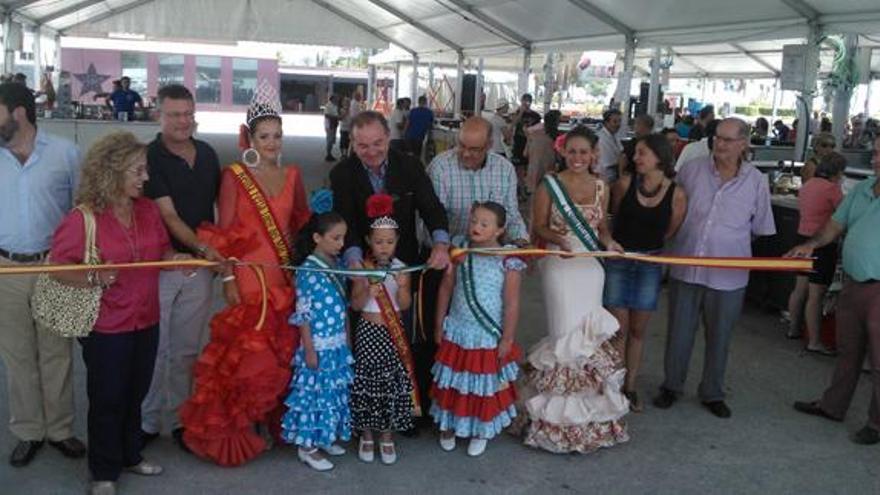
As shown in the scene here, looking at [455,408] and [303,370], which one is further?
[455,408]

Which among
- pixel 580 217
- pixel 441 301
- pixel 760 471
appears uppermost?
pixel 580 217

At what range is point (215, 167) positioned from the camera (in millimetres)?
3783

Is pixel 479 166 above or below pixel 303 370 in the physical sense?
above

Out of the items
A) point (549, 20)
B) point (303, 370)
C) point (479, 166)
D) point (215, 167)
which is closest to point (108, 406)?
point (303, 370)

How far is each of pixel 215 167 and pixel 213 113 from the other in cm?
3739

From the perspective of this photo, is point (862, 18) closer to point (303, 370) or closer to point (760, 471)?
point (760, 471)

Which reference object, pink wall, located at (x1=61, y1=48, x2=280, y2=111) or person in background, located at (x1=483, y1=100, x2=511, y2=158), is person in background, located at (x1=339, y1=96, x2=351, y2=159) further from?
pink wall, located at (x1=61, y1=48, x2=280, y2=111)

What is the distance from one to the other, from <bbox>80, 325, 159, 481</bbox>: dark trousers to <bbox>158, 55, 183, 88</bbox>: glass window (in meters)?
37.1

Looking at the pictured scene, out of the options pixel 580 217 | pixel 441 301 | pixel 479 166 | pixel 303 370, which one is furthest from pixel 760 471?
pixel 303 370

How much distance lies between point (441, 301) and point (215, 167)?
1245mm

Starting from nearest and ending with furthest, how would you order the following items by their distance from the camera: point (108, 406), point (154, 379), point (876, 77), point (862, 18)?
point (108, 406) < point (154, 379) < point (862, 18) < point (876, 77)

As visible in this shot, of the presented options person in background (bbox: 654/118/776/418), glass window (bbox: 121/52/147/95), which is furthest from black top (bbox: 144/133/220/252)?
glass window (bbox: 121/52/147/95)

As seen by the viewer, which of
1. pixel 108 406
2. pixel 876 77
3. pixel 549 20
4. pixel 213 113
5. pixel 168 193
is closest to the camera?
pixel 108 406

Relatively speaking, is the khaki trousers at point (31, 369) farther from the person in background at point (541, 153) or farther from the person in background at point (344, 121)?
the person in background at point (344, 121)
